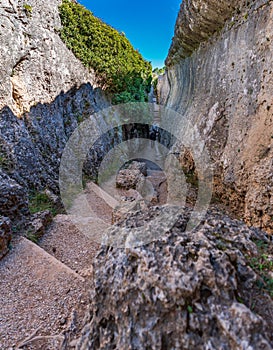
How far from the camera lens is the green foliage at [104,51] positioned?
11.1 meters

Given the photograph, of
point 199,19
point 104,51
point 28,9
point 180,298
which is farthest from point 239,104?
point 104,51

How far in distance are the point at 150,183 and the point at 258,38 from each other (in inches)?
275

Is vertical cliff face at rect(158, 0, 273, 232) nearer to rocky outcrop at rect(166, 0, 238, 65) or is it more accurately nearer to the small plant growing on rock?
rocky outcrop at rect(166, 0, 238, 65)

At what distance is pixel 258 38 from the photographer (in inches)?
231

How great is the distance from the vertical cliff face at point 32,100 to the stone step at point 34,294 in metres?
1.47

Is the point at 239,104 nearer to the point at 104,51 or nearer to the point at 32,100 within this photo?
the point at 32,100

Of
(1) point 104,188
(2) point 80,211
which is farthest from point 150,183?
(2) point 80,211

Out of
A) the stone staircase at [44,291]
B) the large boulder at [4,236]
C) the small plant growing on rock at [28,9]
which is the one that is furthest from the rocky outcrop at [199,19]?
the large boulder at [4,236]

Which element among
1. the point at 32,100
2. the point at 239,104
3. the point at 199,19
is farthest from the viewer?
the point at 199,19

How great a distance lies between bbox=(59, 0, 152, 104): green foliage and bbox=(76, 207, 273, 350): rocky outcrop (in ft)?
37.9

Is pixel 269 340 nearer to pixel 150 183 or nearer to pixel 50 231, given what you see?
pixel 50 231

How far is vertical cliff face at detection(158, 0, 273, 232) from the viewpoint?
4.61 meters

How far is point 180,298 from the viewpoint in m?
1.64

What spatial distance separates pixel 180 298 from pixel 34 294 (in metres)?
3.10
